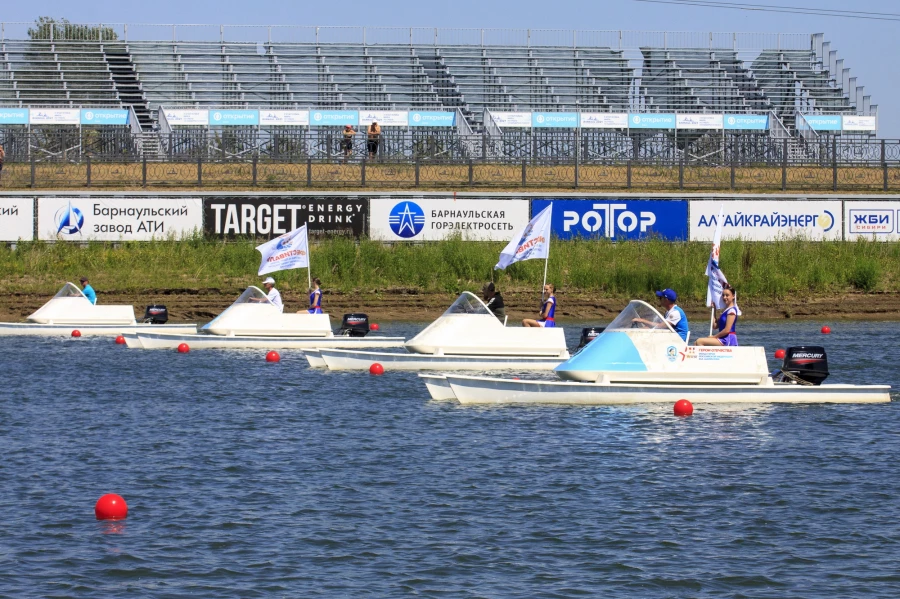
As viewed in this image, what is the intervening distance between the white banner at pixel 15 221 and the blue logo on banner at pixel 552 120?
22485 mm

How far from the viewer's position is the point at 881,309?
3769 cm

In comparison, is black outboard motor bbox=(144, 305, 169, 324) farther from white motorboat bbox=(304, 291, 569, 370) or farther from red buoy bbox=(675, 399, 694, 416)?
red buoy bbox=(675, 399, 694, 416)

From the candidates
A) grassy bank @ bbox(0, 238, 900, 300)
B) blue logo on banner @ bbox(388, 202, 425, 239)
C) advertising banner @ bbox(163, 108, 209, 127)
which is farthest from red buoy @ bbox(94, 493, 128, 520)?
advertising banner @ bbox(163, 108, 209, 127)

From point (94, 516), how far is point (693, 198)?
98.4 feet

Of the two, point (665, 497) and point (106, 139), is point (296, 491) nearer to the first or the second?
point (665, 497)

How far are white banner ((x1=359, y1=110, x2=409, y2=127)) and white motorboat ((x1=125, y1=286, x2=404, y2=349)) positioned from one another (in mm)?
23384

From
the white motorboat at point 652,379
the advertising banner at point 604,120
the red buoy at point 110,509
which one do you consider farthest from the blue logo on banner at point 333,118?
the red buoy at point 110,509

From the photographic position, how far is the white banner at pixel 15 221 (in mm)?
37938

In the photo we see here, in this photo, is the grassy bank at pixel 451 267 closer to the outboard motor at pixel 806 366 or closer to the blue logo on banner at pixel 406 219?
the blue logo on banner at pixel 406 219

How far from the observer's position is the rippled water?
1153 cm

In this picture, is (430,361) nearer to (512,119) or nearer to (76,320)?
(76,320)

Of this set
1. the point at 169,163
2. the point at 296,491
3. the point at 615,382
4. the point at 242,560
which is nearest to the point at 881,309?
the point at 615,382

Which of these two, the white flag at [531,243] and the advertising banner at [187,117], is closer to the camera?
the white flag at [531,243]

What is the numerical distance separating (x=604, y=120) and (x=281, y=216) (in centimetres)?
1867
